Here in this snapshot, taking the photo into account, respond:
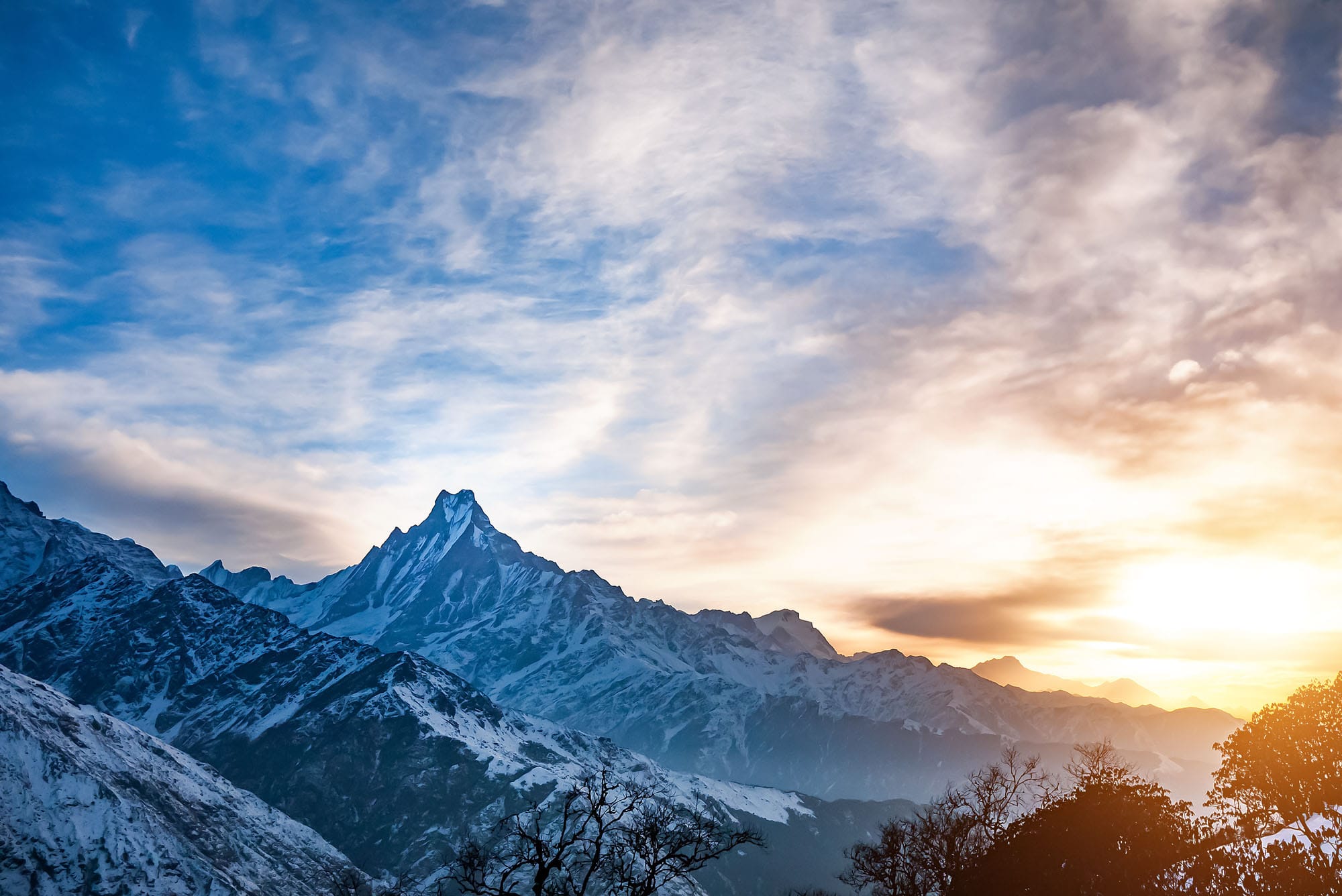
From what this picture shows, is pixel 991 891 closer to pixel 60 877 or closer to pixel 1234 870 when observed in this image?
pixel 1234 870

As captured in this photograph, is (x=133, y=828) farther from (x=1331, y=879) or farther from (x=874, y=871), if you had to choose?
(x=1331, y=879)

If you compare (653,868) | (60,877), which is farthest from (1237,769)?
(60,877)

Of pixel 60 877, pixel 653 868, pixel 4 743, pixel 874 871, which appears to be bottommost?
pixel 60 877

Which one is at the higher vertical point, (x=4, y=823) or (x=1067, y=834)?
(x=1067, y=834)

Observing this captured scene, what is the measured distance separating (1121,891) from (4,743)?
9375 inches

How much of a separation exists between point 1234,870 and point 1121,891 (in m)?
4.71

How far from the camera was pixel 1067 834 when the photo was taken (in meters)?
42.6

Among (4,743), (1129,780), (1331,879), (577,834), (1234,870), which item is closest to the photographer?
(577,834)

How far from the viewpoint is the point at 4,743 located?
196250mm

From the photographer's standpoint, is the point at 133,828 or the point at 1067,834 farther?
the point at 133,828

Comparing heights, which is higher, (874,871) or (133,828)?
(874,871)

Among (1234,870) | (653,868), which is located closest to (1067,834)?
(1234,870)

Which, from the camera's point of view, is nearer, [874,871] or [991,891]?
[991,891]

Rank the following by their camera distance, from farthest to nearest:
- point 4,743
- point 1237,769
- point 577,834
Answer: point 4,743
point 1237,769
point 577,834
